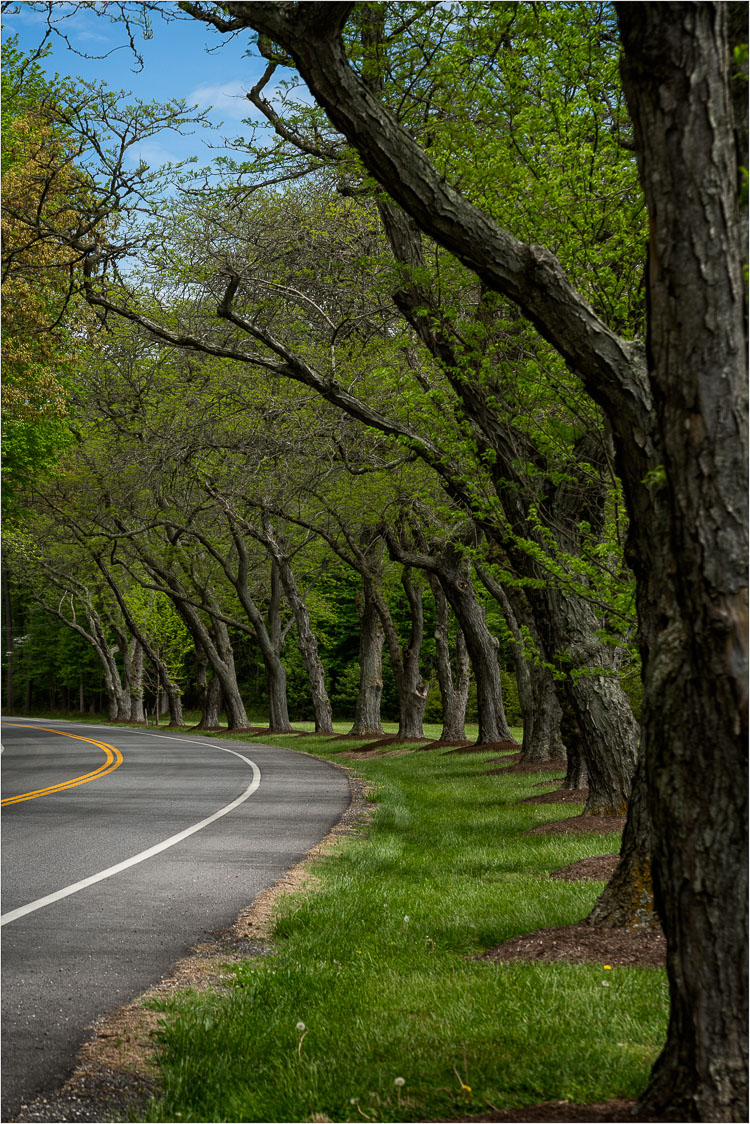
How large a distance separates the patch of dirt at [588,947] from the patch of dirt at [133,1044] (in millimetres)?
1698

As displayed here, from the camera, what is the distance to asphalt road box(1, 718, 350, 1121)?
5617 mm

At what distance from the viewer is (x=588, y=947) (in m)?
6.30

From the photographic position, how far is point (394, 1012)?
5.16 meters

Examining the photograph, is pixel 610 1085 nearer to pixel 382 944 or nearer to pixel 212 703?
pixel 382 944

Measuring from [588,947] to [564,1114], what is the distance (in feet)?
8.96

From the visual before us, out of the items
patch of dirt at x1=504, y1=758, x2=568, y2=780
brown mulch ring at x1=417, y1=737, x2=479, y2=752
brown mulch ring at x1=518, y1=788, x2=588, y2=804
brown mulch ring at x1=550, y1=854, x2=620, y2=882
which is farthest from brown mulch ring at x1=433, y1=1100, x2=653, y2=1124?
brown mulch ring at x1=417, y1=737, x2=479, y2=752

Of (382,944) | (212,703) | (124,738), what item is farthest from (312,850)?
(212,703)

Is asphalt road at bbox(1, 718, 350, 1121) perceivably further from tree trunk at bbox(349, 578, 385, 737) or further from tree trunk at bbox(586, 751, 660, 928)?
tree trunk at bbox(349, 578, 385, 737)

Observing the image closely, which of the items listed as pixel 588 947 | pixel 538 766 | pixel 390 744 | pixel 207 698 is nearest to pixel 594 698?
pixel 588 947

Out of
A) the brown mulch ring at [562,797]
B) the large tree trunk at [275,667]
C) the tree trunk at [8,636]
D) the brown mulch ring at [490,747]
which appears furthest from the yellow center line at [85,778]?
the tree trunk at [8,636]

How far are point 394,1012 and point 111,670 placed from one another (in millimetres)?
56963

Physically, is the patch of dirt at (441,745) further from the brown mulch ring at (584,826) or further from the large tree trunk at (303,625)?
the brown mulch ring at (584,826)

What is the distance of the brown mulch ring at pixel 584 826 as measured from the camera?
11.2 metres

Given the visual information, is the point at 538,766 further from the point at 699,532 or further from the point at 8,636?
the point at 8,636
